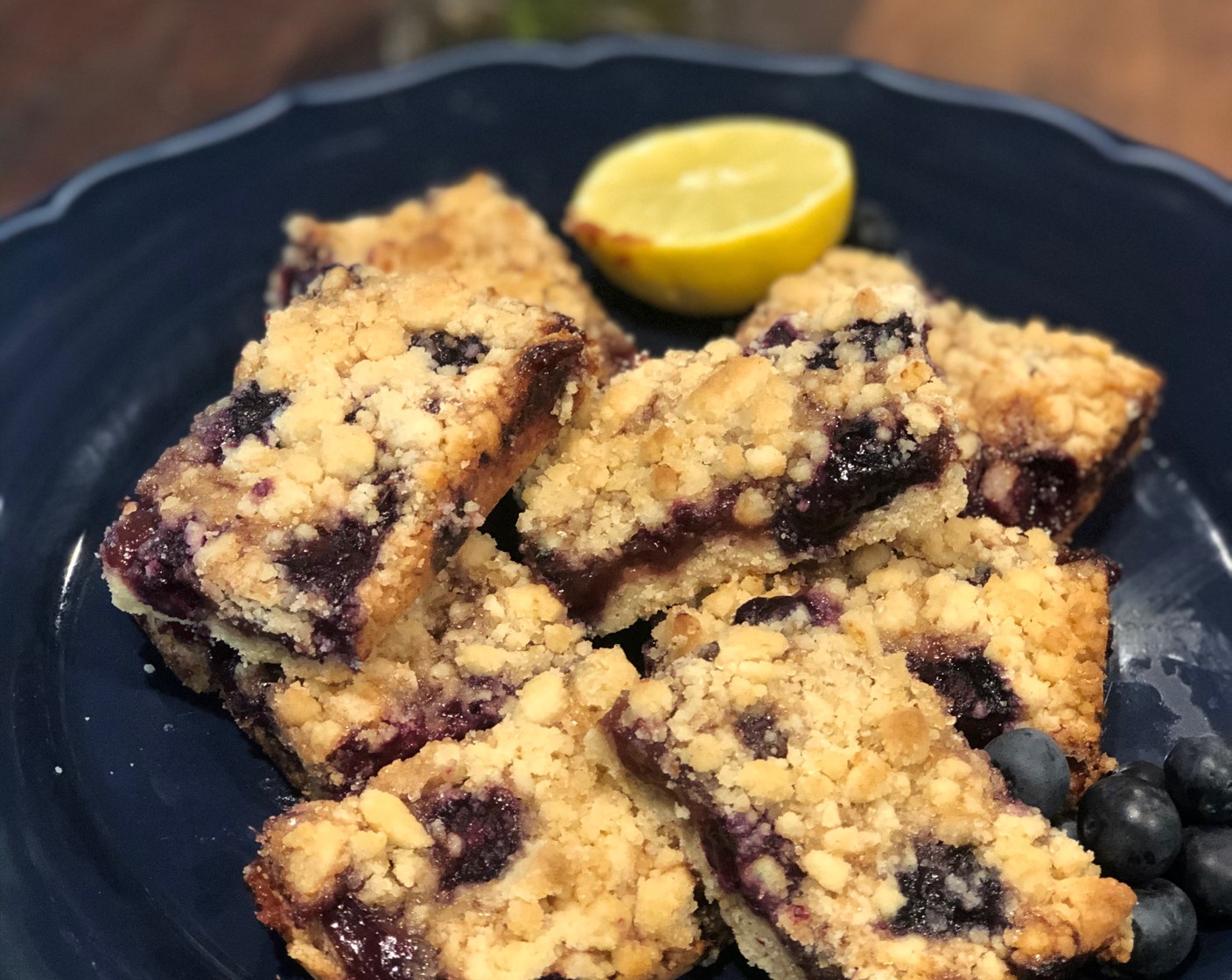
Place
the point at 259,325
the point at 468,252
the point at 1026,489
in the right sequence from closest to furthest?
the point at 1026,489, the point at 468,252, the point at 259,325

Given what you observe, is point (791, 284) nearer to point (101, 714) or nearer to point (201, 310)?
point (201, 310)

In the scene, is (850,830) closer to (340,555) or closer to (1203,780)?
(1203,780)

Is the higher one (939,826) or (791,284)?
(791,284)

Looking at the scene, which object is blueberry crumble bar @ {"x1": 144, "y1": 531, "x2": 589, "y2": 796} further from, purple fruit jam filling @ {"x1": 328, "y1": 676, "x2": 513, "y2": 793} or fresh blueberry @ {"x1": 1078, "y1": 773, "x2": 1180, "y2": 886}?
fresh blueberry @ {"x1": 1078, "y1": 773, "x2": 1180, "y2": 886}

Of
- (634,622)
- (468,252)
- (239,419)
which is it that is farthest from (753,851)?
(468,252)

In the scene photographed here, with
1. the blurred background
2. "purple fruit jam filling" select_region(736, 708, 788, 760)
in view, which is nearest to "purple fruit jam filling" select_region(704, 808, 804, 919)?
"purple fruit jam filling" select_region(736, 708, 788, 760)

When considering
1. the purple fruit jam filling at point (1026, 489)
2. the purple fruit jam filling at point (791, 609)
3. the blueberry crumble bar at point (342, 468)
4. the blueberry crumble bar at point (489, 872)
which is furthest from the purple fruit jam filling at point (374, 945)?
the purple fruit jam filling at point (1026, 489)

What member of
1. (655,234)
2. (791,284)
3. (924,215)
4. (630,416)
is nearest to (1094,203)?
(924,215)
